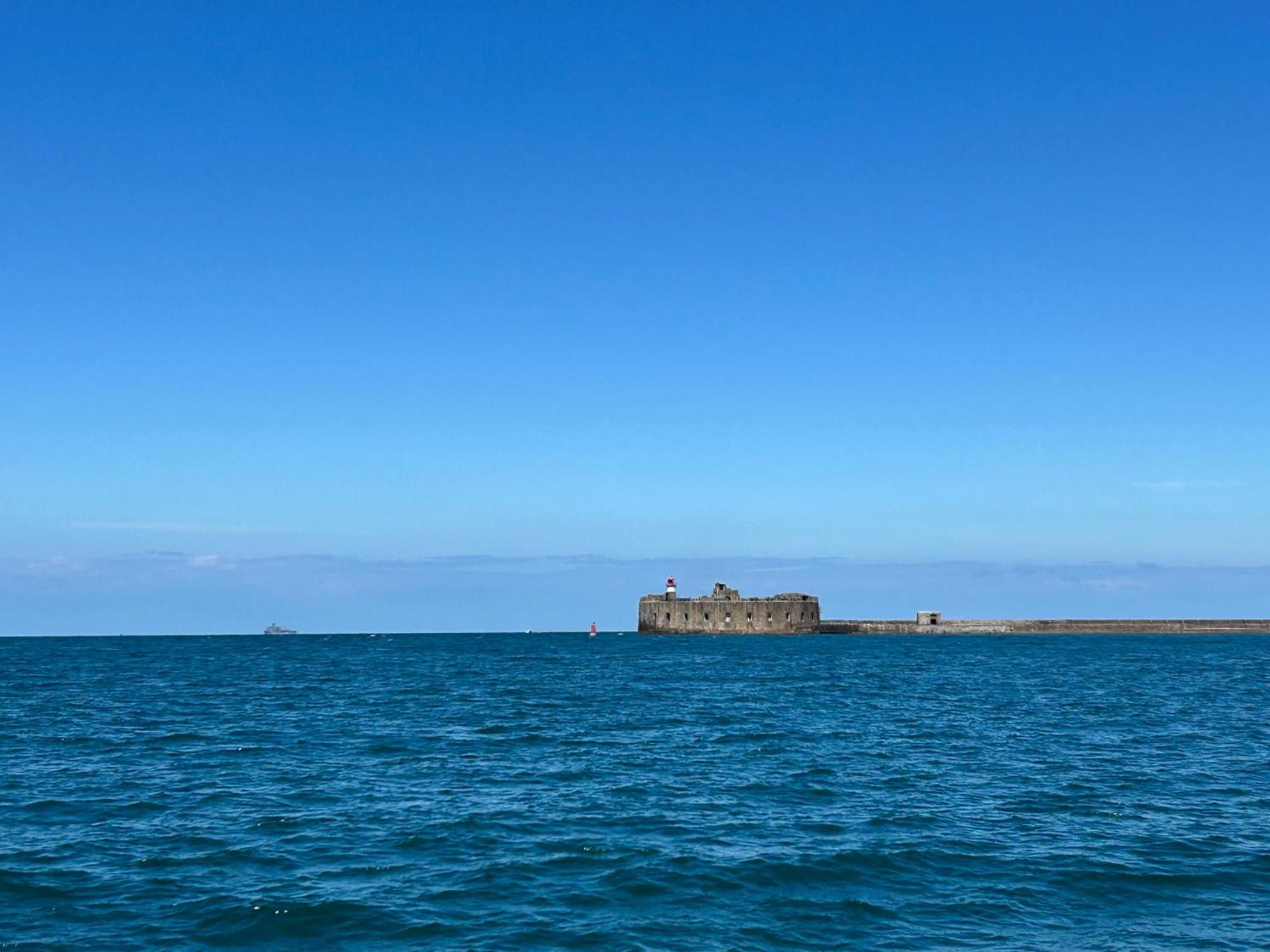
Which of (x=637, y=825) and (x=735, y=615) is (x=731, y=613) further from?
(x=637, y=825)

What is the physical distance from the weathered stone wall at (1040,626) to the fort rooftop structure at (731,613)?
26.4ft

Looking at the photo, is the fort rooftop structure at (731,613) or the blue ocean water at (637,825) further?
the fort rooftop structure at (731,613)

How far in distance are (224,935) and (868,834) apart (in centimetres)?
1362

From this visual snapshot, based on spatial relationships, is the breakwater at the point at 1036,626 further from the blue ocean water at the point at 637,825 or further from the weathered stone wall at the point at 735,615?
the blue ocean water at the point at 637,825

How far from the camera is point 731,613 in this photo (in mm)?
160250

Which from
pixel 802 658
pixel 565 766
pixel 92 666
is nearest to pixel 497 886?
pixel 565 766

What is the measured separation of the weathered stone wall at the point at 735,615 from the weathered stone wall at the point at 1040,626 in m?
7.52

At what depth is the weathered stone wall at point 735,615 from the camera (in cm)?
15938

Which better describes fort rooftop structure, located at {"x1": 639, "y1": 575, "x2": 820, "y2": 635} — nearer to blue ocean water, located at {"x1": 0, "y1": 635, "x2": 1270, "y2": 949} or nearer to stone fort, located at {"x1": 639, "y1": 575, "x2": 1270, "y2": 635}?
stone fort, located at {"x1": 639, "y1": 575, "x2": 1270, "y2": 635}

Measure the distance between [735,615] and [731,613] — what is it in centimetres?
75

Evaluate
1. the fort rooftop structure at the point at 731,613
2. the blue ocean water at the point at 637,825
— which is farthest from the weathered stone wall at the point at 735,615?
the blue ocean water at the point at 637,825

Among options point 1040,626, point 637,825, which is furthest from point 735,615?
point 637,825

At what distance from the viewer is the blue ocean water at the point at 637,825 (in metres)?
17.2

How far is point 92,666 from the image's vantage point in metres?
98.7
